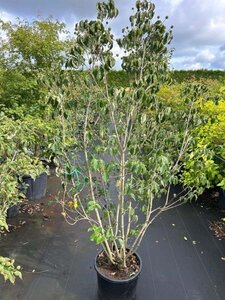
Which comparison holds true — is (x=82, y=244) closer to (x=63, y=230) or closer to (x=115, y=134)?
(x=63, y=230)

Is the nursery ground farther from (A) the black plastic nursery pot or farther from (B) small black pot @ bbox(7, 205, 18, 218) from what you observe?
(A) the black plastic nursery pot

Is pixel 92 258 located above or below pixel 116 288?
below

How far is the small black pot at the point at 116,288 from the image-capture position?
1901 millimetres

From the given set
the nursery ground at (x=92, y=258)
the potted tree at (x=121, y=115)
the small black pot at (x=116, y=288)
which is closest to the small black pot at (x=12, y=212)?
the nursery ground at (x=92, y=258)

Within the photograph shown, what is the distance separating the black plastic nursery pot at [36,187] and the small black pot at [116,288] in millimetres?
1871

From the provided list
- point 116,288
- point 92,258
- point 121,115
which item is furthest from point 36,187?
point 121,115

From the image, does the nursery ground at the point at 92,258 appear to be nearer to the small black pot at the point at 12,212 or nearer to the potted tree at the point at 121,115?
the small black pot at the point at 12,212

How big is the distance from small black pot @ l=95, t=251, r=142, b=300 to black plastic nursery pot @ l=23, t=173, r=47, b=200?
1.87 meters

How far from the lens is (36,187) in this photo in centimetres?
360

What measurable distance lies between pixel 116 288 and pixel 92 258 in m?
0.61

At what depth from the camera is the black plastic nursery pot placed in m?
3.51

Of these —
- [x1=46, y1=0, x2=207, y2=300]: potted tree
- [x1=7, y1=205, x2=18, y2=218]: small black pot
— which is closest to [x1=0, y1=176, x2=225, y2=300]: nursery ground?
[x1=7, y1=205, x2=18, y2=218]: small black pot

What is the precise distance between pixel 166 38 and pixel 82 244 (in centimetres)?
205

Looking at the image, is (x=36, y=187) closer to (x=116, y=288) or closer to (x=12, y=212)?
(x=12, y=212)
